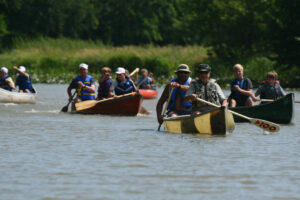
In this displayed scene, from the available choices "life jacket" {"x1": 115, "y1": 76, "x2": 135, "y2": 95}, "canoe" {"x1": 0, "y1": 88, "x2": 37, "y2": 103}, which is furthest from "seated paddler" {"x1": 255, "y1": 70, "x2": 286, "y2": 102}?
"canoe" {"x1": 0, "y1": 88, "x2": 37, "y2": 103}

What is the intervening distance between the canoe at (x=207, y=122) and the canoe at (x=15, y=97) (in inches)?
444

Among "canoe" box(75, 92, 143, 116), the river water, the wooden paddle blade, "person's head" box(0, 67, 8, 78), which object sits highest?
"person's head" box(0, 67, 8, 78)

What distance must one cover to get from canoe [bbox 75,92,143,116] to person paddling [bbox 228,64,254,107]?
3.20 metres

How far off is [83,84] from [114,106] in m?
0.99

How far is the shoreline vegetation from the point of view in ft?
150

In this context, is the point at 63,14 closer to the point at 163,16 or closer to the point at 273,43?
the point at 163,16

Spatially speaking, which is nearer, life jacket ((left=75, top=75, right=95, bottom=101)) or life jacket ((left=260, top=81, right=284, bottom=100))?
life jacket ((left=260, top=81, right=284, bottom=100))

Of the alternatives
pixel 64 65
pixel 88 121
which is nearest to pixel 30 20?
pixel 64 65

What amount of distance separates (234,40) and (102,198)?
4497 cm

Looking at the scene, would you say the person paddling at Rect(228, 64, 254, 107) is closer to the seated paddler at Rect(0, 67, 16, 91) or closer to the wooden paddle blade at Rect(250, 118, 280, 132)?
the wooden paddle blade at Rect(250, 118, 280, 132)

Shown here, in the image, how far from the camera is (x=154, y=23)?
261ft

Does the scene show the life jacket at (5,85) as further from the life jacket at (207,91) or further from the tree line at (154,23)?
the tree line at (154,23)

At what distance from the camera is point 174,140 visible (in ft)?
45.6

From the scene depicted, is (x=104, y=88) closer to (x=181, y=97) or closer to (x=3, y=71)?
(x=3, y=71)
